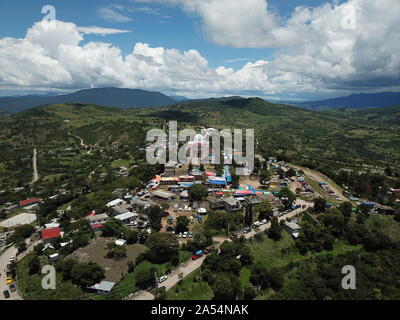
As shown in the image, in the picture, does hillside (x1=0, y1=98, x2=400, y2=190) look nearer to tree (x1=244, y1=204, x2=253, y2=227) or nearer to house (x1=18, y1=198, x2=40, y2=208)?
house (x1=18, y1=198, x2=40, y2=208)

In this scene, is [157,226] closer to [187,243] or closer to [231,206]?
[187,243]

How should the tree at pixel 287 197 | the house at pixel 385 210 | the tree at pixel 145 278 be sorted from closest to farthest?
the tree at pixel 145 278 → the house at pixel 385 210 → the tree at pixel 287 197

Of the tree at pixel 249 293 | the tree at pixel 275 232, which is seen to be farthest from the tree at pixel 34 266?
the tree at pixel 275 232

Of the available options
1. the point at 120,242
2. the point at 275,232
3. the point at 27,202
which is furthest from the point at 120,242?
the point at 27,202

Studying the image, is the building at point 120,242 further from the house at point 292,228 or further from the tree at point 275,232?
the house at point 292,228

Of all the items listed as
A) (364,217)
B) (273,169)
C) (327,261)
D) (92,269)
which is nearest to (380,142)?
(273,169)

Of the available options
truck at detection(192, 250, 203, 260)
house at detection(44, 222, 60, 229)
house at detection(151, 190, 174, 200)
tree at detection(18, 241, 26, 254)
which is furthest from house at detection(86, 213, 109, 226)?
truck at detection(192, 250, 203, 260)
